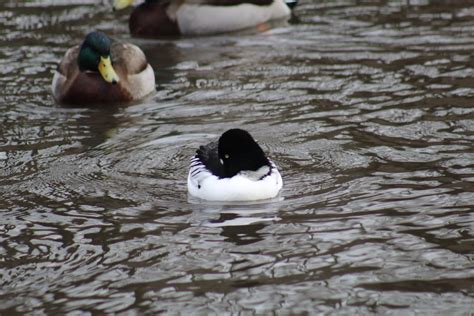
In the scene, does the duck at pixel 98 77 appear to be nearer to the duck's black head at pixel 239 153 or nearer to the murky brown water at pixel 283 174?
the murky brown water at pixel 283 174

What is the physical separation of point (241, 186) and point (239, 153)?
0.84ft

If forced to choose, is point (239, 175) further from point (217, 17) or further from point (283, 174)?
point (217, 17)

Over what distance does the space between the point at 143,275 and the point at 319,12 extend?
33.3ft

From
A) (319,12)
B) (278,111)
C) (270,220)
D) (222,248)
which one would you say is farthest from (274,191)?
(319,12)

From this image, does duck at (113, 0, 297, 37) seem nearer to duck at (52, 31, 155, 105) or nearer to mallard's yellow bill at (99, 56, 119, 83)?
duck at (52, 31, 155, 105)

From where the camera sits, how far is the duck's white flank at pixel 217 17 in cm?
1669

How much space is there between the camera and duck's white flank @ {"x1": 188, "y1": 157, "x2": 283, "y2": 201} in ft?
29.7

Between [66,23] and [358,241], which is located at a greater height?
[66,23]

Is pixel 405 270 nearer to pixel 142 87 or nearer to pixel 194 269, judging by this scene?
pixel 194 269

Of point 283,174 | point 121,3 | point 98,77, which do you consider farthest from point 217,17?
point 283,174

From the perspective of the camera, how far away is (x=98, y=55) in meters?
13.4

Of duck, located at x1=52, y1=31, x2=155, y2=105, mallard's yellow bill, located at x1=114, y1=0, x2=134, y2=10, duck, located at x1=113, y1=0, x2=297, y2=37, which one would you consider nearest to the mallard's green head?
duck, located at x1=52, y1=31, x2=155, y2=105

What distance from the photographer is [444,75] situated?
1313 cm

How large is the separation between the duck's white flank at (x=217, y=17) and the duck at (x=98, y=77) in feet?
9.63
